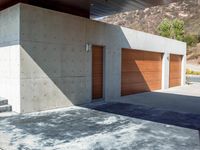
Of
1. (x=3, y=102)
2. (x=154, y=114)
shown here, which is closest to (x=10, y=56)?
(x=3, y=102)

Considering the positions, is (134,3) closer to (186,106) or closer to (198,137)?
(186,106)

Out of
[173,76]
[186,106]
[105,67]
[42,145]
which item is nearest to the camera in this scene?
[42,145]

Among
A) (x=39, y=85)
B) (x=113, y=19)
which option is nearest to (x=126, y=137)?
(x=39, y=85)

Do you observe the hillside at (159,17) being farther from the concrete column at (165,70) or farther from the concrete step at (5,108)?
the concrete step at (5,108)

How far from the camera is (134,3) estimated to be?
27.0 ft

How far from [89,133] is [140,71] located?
22.8ft

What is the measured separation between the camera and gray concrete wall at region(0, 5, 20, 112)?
21.5ft

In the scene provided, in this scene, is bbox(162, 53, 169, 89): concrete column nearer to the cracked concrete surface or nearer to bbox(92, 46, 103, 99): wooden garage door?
bbox(92, 46, 103, 99): wooden garage door

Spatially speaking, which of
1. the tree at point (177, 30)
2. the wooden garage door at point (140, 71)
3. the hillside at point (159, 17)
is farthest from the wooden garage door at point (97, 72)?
the hillside at point (159, 17)

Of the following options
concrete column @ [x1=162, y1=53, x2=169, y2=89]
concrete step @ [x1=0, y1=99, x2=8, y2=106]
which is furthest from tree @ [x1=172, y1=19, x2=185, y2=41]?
concrete step @ [x1=0, y1=99, x2=8, y2=106]

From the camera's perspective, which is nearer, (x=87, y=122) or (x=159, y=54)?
(x=87, y=122)

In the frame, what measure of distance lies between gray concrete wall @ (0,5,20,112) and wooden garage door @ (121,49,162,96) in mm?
4917

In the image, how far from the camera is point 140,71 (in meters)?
11.3

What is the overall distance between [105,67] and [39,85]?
3.04m
